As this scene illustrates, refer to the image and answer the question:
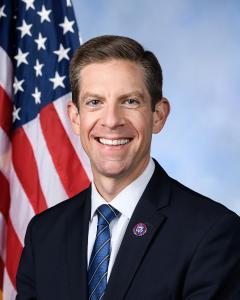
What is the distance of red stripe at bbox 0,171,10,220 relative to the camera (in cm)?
358

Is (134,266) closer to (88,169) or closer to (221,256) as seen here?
(221,256)

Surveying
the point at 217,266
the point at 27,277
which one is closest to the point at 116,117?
the point at 217,266

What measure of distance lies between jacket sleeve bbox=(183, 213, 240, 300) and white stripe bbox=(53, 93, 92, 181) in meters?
1.69

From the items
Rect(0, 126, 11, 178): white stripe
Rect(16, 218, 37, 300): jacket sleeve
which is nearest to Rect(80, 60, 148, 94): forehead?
Rect(16, 218, 37, 300): jacket sleeve

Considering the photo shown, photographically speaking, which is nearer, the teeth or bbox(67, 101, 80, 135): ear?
the teeth

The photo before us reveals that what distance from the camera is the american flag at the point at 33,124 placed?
3553 mm

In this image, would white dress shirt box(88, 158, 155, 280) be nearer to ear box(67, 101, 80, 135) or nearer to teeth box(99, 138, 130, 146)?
teeth box(99, 138, 130, 146)

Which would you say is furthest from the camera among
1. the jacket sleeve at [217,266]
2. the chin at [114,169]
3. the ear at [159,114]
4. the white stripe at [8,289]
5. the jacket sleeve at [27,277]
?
the white stripe at [8,289]

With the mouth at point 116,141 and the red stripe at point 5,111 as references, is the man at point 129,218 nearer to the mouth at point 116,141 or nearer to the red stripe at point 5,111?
the mouth at point 116,141

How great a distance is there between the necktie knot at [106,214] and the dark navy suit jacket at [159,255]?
0.29ft

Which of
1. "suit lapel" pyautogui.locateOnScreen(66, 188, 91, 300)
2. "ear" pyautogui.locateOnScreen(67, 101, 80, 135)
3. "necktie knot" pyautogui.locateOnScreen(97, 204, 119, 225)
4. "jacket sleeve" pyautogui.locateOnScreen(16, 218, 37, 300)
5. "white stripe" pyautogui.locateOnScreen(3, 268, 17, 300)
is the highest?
"ear" pyautogui.locateOnScreen(67, 101, 80, 135)

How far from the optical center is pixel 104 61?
2.14 meters

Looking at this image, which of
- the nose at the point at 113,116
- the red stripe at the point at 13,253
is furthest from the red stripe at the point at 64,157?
the nose at the point at 113,116

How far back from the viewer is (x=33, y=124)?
360 centimetres
